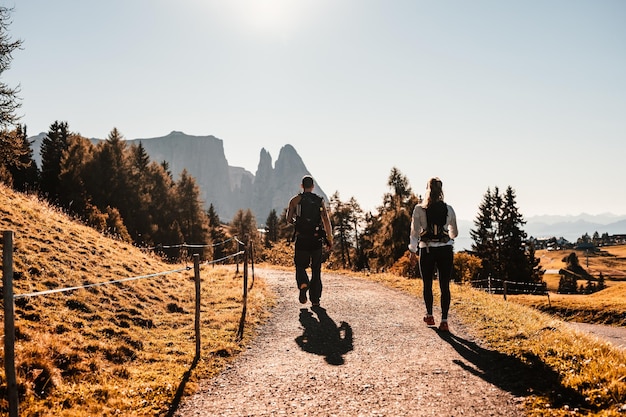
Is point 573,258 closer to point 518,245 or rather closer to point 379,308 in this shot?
point 518,245

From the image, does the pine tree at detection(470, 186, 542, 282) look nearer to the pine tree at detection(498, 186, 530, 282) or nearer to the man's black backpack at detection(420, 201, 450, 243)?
the pine tree at detection(498, 186, 530, 282)

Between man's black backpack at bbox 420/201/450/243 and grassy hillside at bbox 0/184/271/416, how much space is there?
13.7 ft

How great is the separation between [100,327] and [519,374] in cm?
711

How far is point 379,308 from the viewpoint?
11039 mm

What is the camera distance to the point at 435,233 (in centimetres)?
750

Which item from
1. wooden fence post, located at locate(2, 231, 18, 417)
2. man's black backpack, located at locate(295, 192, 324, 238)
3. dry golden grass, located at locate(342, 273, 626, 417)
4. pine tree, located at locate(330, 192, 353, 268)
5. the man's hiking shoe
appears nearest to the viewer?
wooden fence post, located at locate(2, 231, 18, 417)

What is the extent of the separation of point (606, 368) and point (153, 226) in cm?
4493

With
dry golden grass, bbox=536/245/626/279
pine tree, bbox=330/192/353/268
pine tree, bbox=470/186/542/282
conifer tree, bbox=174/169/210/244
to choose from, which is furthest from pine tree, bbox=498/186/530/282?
dry golden grass, bbox=536/245/626/279

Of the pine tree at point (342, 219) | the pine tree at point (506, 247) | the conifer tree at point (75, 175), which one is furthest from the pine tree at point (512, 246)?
the conifer tree at point (75, 175)

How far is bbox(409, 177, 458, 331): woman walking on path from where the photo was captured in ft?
24.6

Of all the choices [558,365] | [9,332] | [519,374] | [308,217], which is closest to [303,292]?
[308,217]

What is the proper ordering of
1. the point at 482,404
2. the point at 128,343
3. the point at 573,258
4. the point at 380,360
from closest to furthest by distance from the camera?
1. the point at 482,404
2. the point at 380,360
3. the point at 128,343
4. the point at 573,258

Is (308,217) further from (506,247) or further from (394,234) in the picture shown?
(506,247)

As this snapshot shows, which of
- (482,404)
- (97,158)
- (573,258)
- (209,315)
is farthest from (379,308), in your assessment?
(573,258)
